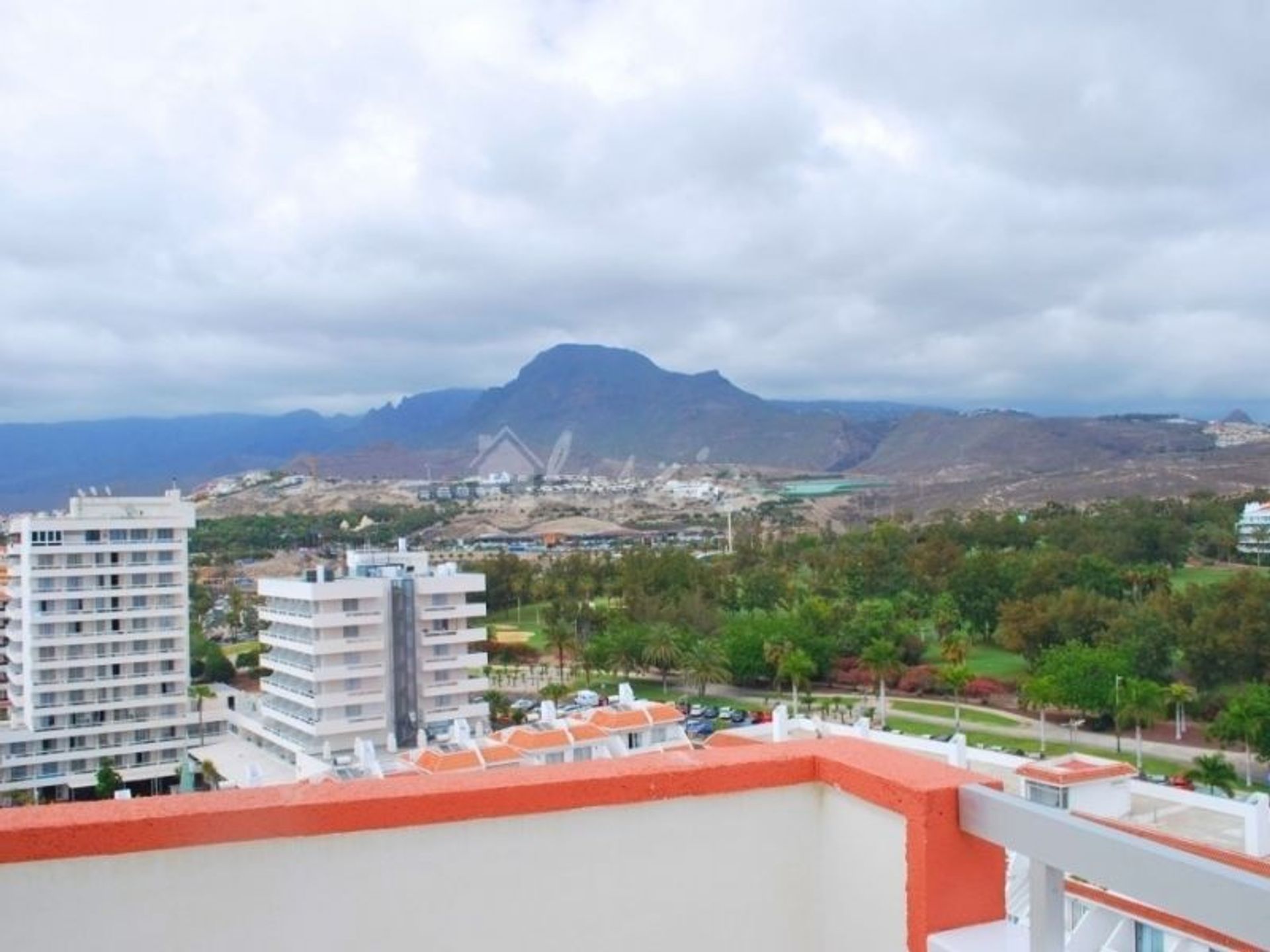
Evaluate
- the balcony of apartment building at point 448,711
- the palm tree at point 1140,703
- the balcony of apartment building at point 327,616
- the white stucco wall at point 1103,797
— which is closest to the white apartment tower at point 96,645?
the balcony of apartment building at point 327,616

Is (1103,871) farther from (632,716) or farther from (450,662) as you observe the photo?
(450,662)

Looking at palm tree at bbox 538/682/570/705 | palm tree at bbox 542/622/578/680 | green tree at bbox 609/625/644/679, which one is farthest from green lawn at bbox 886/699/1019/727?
palm tree at bbox 542/622/578/680

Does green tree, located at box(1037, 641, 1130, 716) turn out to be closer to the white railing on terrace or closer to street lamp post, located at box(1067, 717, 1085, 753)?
street lamp post, located at box(1067, 717, 1085, 753)

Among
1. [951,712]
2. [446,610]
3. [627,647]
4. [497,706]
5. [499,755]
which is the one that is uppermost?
[446,610]

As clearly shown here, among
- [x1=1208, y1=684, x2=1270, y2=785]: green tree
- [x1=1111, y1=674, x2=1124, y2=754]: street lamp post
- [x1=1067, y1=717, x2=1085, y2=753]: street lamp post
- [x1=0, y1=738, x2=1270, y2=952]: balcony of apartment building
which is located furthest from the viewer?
[x1=1067, y1=717, x2=1085, y2=753]: street lamp post

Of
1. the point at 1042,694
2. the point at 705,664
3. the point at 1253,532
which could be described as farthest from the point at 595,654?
the point at 1253,532

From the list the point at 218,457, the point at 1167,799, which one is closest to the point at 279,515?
the point at 1167,799
